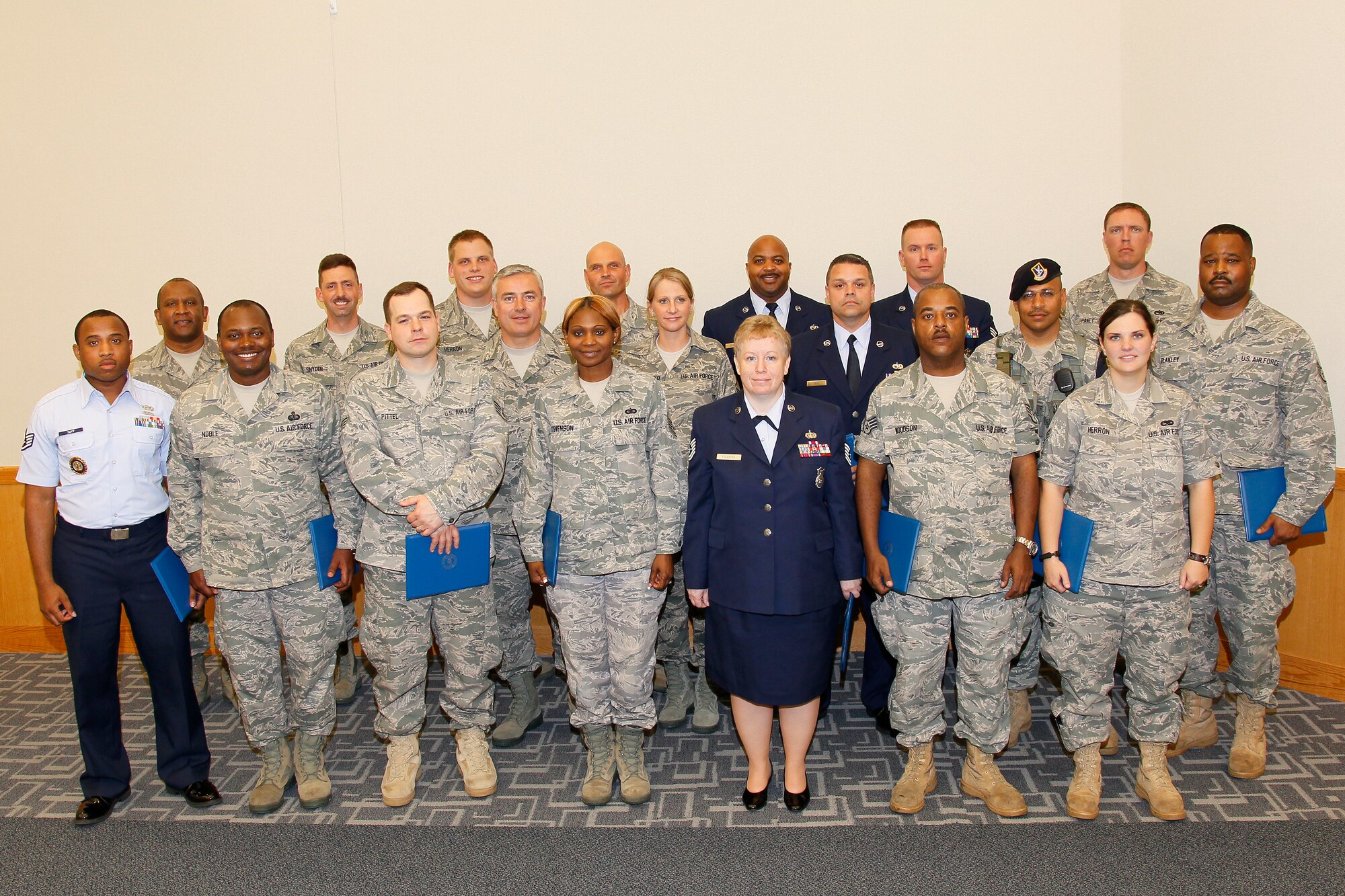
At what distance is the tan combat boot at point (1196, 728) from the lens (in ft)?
11.0

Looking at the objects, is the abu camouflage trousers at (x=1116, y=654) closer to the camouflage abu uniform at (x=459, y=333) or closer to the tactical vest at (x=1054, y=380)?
the tactical vest at (x=1054, y=380)

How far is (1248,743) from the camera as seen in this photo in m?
3.24

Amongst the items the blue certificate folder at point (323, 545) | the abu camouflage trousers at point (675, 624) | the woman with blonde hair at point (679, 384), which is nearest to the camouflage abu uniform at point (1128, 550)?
the woman with blonde hair at point (679, 384)

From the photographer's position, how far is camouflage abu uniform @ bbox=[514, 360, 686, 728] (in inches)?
122

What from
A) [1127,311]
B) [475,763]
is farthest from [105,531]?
[1127,311]

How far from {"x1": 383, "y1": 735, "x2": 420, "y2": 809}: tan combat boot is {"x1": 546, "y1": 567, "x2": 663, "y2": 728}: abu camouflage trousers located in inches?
25.4

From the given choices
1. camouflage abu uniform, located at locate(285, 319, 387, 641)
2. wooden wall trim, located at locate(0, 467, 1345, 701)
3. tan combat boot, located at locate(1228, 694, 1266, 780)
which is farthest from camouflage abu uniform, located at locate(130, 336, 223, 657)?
wooden wall trim, located at locate(0, 467, 1345, 701)

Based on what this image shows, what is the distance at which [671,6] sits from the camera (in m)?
4.76

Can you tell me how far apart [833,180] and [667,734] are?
3.13 m

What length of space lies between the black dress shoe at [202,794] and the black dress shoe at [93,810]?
9.5 inches

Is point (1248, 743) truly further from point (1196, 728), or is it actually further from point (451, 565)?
point (451, 565)

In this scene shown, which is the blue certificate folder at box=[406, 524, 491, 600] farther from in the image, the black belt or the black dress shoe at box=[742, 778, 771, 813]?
the black dress shoe at box=[742, 778, 771, 813]

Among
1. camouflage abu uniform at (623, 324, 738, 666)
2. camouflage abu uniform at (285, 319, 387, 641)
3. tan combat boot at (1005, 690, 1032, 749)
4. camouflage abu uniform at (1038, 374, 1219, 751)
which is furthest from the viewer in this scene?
camouflage abu uniform at (285, 319, 387, 641)

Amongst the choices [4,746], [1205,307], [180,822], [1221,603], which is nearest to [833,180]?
[1205,307]
